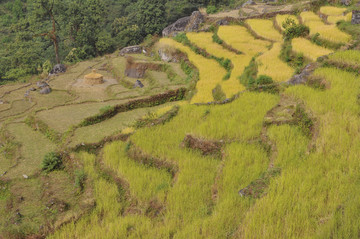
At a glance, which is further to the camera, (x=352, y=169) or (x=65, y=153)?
(x=65, y=153)

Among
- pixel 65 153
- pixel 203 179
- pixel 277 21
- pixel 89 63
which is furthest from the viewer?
pixel 89 63

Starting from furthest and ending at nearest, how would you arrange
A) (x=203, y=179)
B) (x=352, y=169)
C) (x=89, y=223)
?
(x=203, y=179) < (x=89, y=223) < (x=352, y=169)

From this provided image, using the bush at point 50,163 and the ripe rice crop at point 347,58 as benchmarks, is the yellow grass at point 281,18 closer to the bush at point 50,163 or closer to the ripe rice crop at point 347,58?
the ripe rice crop at point 347,58

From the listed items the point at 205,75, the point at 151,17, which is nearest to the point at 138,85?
the point at 205,75

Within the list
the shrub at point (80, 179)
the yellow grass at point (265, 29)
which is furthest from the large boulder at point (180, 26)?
the shrub at point (80, 179)

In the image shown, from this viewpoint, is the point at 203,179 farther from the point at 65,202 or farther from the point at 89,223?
the point at 65,202

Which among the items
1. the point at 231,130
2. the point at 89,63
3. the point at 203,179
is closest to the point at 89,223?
the point at 203,179
